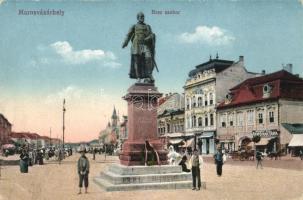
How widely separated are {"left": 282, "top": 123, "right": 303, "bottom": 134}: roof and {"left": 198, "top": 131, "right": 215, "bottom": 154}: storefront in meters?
10.4

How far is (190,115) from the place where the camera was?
44719 mm

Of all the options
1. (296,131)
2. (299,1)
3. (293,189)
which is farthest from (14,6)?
(296,131)

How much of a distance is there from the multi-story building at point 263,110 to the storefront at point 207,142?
139cm

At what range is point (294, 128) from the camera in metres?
29.3

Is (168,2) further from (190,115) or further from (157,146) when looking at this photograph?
(190,115)

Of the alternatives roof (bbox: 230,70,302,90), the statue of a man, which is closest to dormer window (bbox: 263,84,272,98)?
roof (bbox: 230,70,302,90)

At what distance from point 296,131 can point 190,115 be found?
16807 mm

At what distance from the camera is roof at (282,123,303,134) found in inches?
1136

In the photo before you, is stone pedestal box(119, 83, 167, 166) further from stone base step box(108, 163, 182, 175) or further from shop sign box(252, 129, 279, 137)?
shop sign box(252, 129, 279, 137)

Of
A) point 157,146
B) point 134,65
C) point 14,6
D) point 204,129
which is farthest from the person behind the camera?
point 204,129

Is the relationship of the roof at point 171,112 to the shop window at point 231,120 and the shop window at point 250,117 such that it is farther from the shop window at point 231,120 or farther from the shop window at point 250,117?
the shop window at point 250,117

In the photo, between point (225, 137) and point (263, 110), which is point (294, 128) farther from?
point (225, 137)

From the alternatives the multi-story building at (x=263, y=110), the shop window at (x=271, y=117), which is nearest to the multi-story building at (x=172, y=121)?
the multi-story building at (x=263, y=110)

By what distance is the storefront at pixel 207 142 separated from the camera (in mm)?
39750
